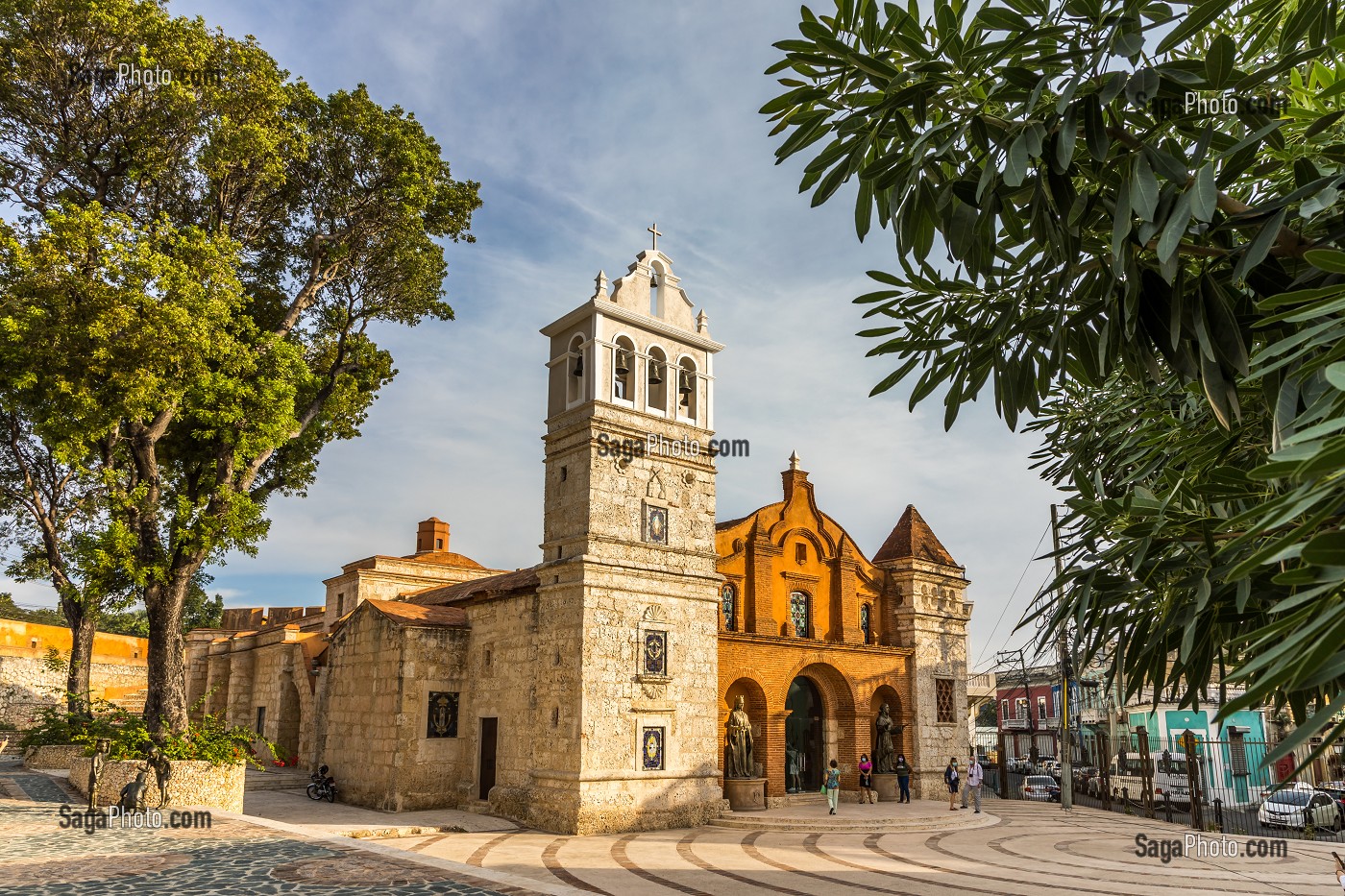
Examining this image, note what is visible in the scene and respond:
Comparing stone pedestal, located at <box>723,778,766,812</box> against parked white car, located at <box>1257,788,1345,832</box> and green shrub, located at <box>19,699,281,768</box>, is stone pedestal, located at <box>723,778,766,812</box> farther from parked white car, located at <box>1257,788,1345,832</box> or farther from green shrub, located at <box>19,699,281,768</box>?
parked white car, located at <box>1257,788,1345,832</box>

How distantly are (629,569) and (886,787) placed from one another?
35.7ft

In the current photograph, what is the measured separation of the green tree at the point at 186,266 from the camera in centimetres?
→ 1608

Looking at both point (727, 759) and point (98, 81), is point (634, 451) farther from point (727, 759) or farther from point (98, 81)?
point (98, 81)

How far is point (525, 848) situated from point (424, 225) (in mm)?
13633

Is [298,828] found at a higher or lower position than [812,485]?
lower

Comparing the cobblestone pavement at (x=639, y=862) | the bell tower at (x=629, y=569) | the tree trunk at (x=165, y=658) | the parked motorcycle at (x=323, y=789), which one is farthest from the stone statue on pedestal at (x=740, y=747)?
the tree trunk at (x=165, y=658)

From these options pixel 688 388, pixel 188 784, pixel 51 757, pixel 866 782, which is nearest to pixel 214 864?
pixel 188 784

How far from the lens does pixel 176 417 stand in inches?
748

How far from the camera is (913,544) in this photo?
27.8m

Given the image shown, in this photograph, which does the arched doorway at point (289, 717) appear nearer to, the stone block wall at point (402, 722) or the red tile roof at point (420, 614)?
the stone block wall at point (402, 722)

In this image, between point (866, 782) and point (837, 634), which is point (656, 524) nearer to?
point (837, 634)

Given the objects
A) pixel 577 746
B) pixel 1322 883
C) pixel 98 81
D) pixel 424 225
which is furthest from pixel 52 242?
pixel 1322 883

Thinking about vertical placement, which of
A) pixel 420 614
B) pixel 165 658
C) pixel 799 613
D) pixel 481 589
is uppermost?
pixel 481 589

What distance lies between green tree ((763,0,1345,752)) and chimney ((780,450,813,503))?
19272mm
